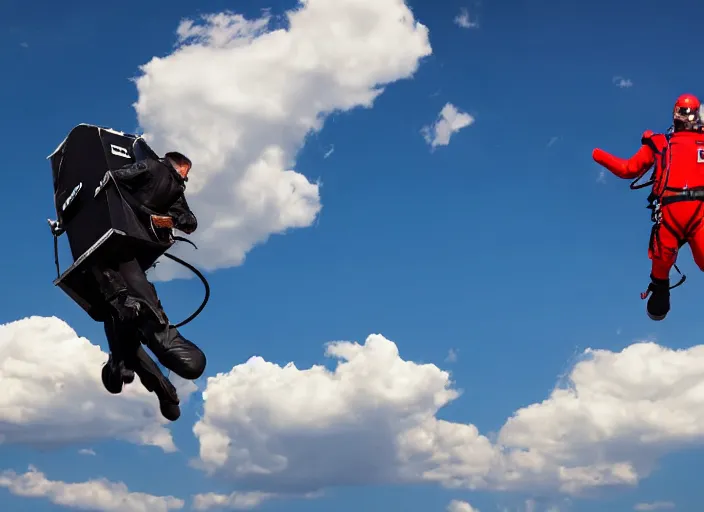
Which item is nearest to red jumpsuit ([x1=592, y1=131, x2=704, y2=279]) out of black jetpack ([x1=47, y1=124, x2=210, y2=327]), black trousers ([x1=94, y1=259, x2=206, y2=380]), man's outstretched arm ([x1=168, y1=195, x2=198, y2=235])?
man's outstretched arm ([x1=168, y1=195, x2=198, y2=235])

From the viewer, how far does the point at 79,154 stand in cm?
1253

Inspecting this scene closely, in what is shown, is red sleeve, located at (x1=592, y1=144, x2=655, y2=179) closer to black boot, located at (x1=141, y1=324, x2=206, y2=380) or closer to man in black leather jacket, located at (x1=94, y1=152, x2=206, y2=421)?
man in black leather jacket, located at (x1=94, y1=152, x2=206, y2=421)

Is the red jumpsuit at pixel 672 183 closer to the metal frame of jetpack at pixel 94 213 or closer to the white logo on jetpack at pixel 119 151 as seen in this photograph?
the metal frame of jetpack at pixel 94 213

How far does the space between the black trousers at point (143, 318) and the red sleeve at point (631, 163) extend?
6.60m

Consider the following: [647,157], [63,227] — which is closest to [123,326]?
[63,227]

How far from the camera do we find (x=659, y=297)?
1350cm

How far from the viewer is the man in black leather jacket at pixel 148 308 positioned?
11.4 meters

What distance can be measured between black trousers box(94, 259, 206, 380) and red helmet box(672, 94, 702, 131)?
7734 millimetres

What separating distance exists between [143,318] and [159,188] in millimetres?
1737

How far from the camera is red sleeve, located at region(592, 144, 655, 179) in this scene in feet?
43.1

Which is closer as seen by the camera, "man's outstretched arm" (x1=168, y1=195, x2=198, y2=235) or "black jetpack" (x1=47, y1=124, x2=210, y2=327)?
"black jetpack" (x1=47, y1=124, x2=210, y2=327)

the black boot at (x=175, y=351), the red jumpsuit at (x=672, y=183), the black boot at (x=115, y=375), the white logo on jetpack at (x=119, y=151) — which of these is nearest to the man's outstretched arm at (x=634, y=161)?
the red jumpsuit at (x=672, y=183)

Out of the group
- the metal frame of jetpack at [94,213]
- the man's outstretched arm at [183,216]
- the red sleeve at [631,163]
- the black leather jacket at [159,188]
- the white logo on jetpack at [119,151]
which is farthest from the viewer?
the red sleeve at [631,163]

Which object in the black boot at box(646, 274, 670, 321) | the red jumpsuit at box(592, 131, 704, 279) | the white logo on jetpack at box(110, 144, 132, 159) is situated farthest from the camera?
the black boot at box(646, 274, 670, 321)
